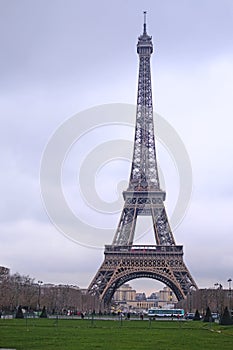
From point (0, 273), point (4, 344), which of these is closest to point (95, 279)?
point (0, 273)

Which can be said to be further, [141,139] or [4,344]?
[141,139]

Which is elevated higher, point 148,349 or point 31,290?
point 31,290

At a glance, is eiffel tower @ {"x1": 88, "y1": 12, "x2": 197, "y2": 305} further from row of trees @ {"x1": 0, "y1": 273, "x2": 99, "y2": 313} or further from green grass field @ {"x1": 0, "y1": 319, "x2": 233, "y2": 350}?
green grass field @ {"x1": 0, "y1": 319, "x2": 233, "y2": 350}

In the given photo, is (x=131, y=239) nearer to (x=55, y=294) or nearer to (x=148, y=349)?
(x=55, y=294)

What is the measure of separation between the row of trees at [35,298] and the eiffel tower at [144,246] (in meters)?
6.36

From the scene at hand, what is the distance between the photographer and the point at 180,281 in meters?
80.8

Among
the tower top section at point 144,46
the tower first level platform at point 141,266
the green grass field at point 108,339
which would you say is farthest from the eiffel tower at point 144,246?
the green grass field at point 108,339

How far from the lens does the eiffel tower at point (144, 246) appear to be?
81.8 m

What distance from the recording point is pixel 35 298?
87.7 meters

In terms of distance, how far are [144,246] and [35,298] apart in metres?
19.1

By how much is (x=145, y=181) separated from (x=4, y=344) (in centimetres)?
6664

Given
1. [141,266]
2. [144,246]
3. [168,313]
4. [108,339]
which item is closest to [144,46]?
[144,246]

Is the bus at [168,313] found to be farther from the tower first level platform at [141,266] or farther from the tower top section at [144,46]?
the tower top section at [144,46]

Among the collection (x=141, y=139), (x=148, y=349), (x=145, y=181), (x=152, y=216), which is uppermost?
(x=141, y=139)
